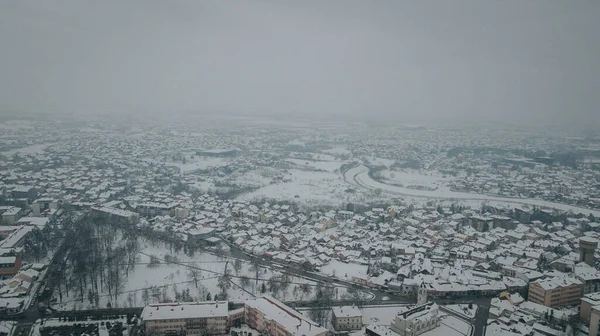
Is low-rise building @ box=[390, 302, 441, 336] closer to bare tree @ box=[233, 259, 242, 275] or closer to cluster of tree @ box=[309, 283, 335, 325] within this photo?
cluster of tree @ box=[309, 283, 335, 325]

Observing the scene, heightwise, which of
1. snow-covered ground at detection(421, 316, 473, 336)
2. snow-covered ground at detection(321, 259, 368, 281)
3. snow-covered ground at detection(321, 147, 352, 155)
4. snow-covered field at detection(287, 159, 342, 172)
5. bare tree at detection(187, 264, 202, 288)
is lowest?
snow-covered ground at detection(321, 259, 368, 281)

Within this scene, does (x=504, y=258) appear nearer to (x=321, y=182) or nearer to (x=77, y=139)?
(x=321, y=182)

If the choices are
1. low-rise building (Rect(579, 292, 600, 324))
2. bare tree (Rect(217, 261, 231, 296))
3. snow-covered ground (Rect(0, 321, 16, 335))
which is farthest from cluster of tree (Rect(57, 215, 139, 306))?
low-rise building (Rect(579, 292, 600, 324))

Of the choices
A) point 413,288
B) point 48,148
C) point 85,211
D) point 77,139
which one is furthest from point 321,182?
point 77,139

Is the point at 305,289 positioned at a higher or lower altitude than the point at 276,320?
lower

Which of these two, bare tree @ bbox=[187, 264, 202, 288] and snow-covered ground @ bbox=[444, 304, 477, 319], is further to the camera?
bare tree @ bbox=[187, 264, 202, 288]

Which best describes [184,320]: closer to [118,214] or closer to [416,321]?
[416,321]

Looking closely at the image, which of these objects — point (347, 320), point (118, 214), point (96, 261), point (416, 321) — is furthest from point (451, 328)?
point (118, 214)
